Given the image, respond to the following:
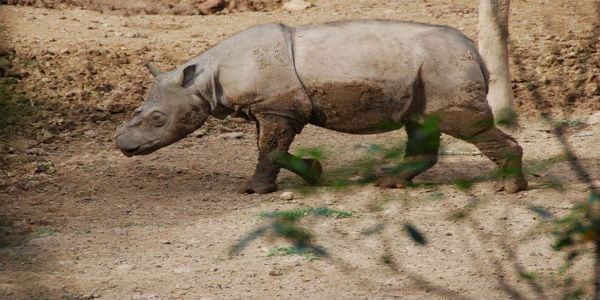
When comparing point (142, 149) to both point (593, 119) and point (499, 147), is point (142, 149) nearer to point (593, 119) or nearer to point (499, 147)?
point (499, 147)

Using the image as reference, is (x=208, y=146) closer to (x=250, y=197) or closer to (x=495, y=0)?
(x=250, y=197)

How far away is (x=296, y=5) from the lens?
12.9 meters

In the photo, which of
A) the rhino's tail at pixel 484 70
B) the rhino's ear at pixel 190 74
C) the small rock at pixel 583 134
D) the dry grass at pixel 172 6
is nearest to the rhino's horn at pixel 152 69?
the rhino's ear at pixel 190 74

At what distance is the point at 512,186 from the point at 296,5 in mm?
5986

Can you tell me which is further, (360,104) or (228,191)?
(228,191)

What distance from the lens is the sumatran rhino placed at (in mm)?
7285

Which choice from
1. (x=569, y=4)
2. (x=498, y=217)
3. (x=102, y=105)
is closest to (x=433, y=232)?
(x=498, y=217)

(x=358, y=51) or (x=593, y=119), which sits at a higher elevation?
(x=358, y=51)

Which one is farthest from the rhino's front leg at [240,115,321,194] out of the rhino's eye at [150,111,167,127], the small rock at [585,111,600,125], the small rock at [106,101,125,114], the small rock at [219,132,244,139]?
the small rock at [585,111,600,125]

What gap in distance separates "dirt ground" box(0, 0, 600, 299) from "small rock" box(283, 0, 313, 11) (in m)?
0.09

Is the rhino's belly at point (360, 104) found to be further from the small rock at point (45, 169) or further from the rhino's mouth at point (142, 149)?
the small rock at point (45, 169)

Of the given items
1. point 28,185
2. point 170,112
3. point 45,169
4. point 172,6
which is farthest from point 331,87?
point 172,6

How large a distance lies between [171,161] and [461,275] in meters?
3.72

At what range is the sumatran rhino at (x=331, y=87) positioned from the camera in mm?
7285
